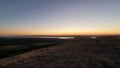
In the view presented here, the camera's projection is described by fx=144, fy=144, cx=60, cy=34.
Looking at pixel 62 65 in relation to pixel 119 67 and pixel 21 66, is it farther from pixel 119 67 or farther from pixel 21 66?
pixel 119 67

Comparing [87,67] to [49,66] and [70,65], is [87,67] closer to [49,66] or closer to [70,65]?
[70,65]

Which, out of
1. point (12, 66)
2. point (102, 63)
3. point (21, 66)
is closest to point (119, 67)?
point (102, 63)

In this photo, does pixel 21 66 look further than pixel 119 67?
Yes

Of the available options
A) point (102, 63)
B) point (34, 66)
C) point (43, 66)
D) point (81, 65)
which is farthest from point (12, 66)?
point (102, 63)

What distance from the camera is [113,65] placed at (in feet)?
42.5

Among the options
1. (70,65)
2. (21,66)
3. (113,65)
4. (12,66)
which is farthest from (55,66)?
(113,65)

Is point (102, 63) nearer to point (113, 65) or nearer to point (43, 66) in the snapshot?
point (113, 65)

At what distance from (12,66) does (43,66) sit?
3.12 metres

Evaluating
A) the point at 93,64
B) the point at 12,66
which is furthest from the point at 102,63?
the point at 12,66

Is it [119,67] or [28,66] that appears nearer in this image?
[119,67]

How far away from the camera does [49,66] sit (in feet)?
43.4

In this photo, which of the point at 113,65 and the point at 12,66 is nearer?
the point at 113,65

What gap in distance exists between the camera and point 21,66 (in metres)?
13.7

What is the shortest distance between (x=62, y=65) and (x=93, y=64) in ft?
9.39
